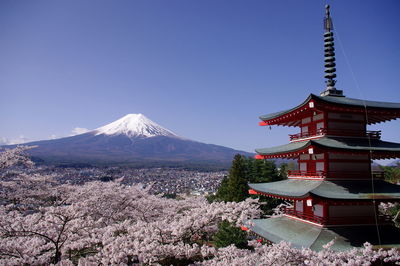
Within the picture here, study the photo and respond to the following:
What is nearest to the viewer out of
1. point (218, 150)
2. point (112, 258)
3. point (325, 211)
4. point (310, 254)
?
point (112, 258)

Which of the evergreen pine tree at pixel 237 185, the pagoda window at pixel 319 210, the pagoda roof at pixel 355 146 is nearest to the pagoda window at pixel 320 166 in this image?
the pagoda roof at pixel 355 146

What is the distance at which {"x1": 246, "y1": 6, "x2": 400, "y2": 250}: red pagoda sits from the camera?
29.2 feet

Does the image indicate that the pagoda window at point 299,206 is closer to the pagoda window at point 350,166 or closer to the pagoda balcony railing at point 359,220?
the pagoda balcony railing at point 359,220

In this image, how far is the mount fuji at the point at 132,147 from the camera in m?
138

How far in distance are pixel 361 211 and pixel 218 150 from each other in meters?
188

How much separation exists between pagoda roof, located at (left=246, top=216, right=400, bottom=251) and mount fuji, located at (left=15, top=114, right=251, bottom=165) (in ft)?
400

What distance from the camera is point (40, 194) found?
14.2 meters

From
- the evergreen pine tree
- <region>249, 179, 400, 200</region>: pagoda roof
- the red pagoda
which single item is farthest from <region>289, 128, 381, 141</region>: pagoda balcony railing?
the evergreen pine tree

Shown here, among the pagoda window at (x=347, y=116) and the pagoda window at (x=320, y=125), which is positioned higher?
the pagoda window at (x=347, y=116)

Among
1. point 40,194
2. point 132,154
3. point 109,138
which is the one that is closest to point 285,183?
point 40,194

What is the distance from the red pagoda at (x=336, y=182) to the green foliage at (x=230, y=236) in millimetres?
6017

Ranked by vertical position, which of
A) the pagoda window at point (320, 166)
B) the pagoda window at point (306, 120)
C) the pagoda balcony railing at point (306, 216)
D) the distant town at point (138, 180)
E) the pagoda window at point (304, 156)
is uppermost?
the pagoda window at point (306, 120)

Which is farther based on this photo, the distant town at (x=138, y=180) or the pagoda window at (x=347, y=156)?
the distant town at (x=138, y=180)

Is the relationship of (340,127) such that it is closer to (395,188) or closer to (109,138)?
(395,188)
